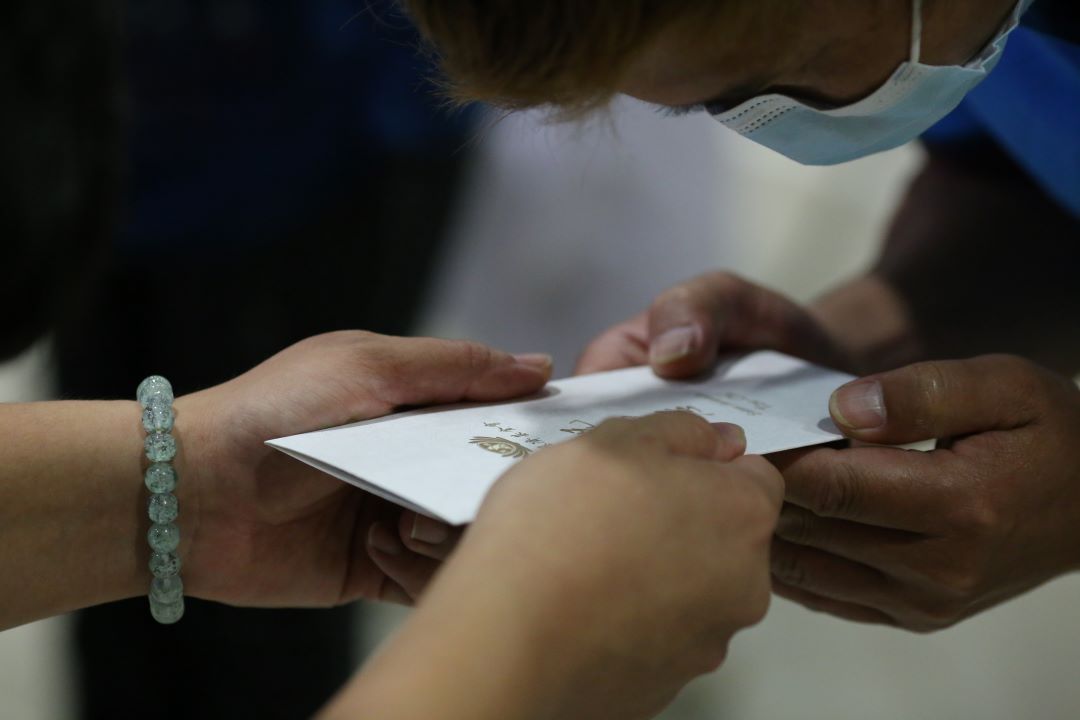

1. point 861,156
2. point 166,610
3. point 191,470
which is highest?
point 861,156

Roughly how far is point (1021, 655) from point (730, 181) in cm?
121

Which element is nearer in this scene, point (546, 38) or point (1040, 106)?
point (546, 38)

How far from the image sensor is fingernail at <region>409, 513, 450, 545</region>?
67cm

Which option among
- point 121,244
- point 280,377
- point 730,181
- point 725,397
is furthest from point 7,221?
point 730,181

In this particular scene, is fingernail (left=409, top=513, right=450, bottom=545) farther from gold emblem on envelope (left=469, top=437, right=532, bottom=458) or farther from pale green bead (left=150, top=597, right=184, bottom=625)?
pale green bead (left=150, top=597, right=184, bottom=625)

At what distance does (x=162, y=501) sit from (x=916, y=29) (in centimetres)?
60

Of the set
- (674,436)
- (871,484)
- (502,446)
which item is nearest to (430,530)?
(502,446)

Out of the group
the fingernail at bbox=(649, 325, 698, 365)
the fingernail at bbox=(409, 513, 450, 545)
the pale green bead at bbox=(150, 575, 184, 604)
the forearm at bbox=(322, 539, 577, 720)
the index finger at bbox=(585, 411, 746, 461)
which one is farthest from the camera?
the fingernail at bbox=(649, 325, 698, 365)

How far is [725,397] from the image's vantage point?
834 millimetres

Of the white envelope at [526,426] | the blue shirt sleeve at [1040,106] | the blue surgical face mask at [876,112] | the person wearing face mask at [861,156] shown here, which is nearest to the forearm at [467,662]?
the white envelope at [526,426]

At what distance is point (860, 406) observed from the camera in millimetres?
728

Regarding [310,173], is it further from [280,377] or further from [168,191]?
[280,377]

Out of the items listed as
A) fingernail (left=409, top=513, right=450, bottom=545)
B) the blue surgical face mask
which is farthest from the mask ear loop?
fingernail (left=409, top=513, right=450, bottom=545)

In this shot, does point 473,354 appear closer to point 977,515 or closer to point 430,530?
point 430,530
